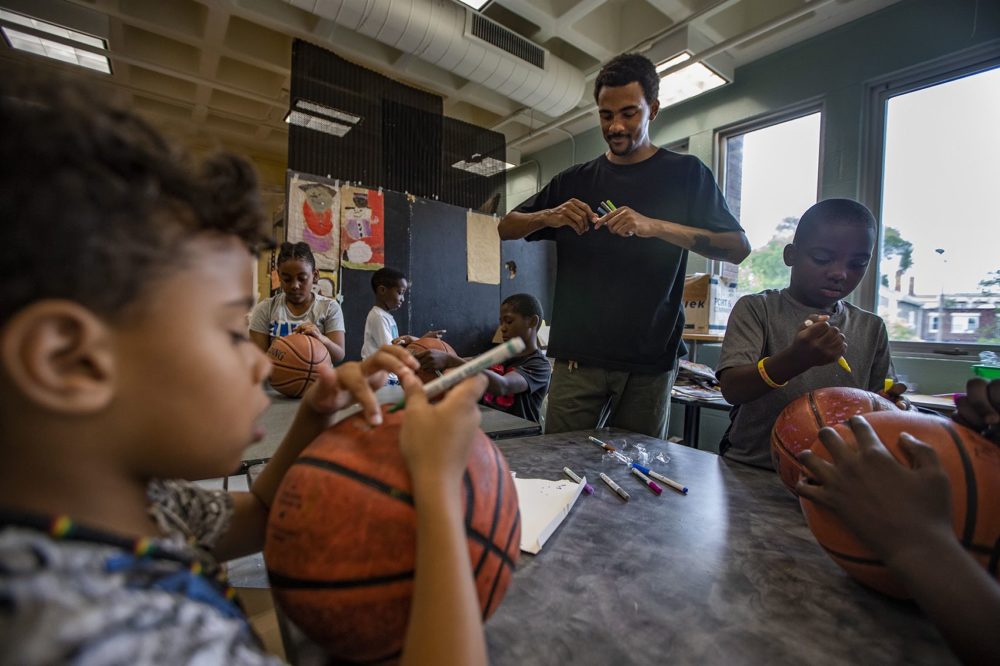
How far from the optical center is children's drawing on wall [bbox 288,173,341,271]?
12.4 feet

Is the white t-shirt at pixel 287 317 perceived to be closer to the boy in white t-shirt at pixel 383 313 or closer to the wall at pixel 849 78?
the boy in white t-shirt at pixel 383 313

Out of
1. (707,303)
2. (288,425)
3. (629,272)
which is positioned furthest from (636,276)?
(707,303)

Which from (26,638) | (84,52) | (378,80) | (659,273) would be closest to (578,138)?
(378,80)

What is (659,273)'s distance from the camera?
1.87m

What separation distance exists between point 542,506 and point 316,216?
358 cm

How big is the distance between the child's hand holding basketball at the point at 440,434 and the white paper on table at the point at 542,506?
26 centimetres

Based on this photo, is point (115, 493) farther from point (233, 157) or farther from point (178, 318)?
point (233, 157)

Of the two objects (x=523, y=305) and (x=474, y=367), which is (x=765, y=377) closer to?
(x=474, y=367)

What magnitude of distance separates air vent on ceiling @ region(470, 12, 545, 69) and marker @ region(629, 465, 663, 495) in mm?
3864

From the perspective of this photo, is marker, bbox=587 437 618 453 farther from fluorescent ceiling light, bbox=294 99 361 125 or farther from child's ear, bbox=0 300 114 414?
fluorescent ceiling light, bbox=294 99 361 125

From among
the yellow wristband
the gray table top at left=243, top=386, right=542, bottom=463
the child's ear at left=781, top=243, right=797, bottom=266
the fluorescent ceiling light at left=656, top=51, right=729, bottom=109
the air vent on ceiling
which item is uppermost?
the air vent on ceiling

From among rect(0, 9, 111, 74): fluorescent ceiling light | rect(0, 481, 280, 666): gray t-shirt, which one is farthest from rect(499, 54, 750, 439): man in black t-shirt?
rect(0, 9, 111, 74): fluorescent ceiling light

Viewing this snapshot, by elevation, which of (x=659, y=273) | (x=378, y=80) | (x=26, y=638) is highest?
(x=378, y=80)

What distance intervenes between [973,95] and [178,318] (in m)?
4.81
